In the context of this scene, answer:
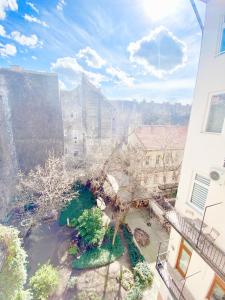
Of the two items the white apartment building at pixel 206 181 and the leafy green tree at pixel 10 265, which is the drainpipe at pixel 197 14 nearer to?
the white apartment building at pixel 206 181

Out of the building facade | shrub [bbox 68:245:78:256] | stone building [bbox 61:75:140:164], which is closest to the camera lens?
shrub [bbox 68:245:78:256]

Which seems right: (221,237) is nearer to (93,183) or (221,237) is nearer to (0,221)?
(93,183)

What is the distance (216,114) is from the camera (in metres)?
4.39

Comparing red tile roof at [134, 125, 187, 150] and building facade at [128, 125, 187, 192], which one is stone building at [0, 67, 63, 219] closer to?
red tile roof at [134, 125, 187, 150]

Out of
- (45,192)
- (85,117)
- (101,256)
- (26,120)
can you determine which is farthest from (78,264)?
(85,117)

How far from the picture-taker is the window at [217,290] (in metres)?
4.18

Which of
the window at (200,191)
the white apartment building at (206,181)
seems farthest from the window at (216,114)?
the window at (200,191)

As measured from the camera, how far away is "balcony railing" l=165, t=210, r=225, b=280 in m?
3.88

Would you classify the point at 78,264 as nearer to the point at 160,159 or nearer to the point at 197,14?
the point at 160,159

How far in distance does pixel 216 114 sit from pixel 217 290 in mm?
4963

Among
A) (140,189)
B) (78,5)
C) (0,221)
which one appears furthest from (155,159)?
(0,221)

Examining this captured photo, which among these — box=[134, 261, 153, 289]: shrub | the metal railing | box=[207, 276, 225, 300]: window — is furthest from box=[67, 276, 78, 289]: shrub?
box=[207, 276, 225, 300]: window

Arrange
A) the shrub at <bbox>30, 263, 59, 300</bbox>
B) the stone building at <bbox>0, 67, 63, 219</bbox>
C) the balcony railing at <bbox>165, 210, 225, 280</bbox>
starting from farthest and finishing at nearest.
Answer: the stone building at <bbox>0, 67, 63, 219</bbox> < the shrub at <bbox>30, 263, 59, 300</bbox> < the balcony railing at <bbox>165, 210, 225, 280</bbox>

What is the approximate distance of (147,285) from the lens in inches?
333
